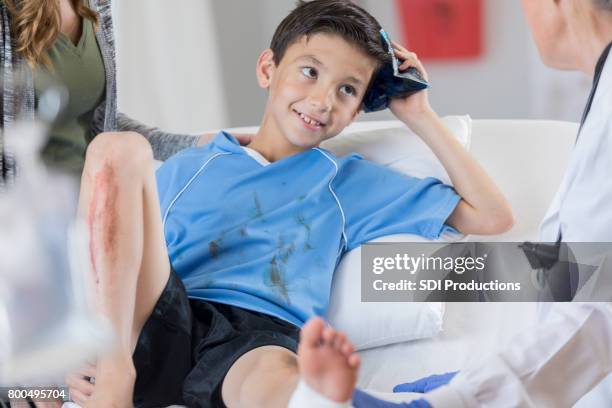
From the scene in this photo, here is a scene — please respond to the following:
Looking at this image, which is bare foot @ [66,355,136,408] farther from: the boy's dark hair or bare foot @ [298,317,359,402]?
the boy's dark hair

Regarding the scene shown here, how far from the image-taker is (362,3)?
918 millimetres

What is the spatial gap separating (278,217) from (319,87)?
0.14 meters

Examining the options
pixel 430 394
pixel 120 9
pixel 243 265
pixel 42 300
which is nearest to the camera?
pixel 430 394

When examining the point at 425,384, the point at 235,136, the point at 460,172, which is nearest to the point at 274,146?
the point at 235,136

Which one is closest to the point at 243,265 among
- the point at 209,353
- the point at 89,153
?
the point at 209,353

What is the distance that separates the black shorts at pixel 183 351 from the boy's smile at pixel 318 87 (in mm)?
218

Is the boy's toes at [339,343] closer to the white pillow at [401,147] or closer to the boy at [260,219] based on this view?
the boy at [260,219]

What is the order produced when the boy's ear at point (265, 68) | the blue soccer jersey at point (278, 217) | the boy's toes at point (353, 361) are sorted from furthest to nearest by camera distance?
the boy's ear at point (265, 68), the blue soccer jersey at point (278, 217), the boy's toes at point (353, 361)

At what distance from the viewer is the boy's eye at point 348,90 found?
0.90 meters

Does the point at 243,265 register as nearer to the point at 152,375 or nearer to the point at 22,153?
the point at 152,375

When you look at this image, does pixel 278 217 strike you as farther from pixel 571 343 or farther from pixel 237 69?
pixel 571 343

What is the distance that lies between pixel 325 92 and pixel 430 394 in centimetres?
35

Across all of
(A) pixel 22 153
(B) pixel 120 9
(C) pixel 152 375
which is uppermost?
(B) pixel 120 9

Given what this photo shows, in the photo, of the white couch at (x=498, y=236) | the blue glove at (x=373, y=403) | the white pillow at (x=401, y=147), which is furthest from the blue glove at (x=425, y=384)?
the white pillow at (x=401, y=147)
